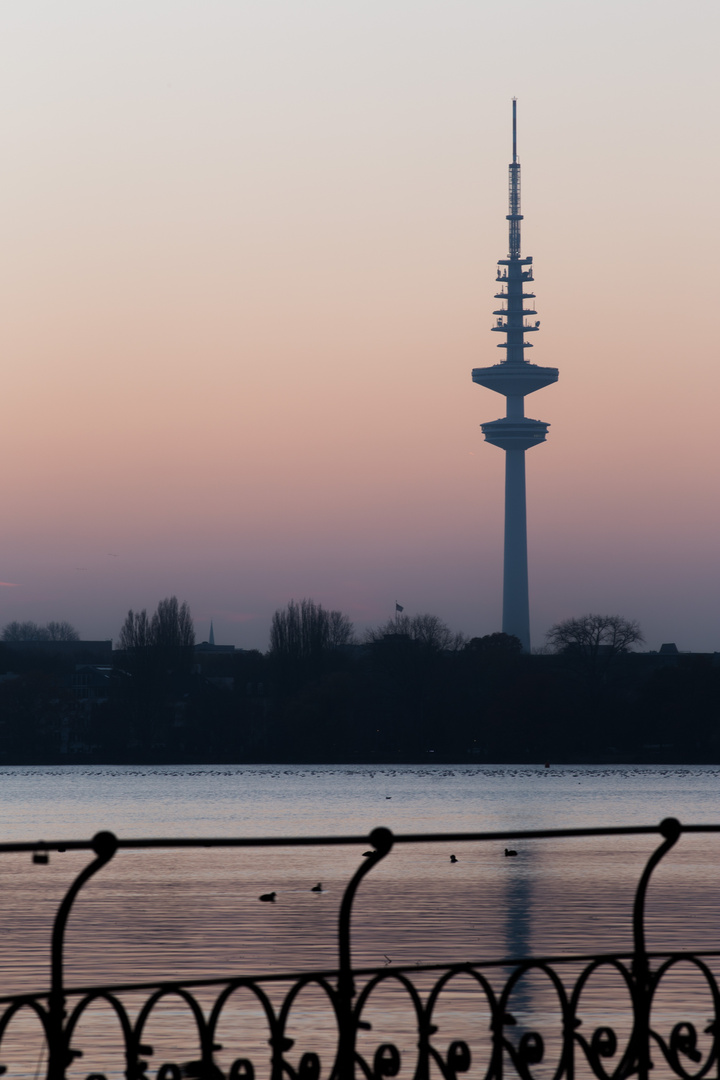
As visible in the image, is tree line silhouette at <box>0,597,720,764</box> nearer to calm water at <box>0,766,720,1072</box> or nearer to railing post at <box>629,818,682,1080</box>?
calm water at <box>0,766,720,1072</box>

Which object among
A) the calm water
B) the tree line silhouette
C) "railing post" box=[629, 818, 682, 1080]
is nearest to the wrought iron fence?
"railing post" box=[629, 818, 682, 1080]

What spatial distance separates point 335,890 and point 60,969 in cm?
4650

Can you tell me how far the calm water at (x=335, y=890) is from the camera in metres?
33.8

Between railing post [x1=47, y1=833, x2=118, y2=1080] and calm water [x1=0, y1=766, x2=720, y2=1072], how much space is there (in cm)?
1309

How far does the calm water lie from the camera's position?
33812 millimetres

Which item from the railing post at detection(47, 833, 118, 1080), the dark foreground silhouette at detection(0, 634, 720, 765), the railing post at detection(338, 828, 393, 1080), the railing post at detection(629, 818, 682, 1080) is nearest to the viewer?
the railing post at detection(47, 833, 118, 1080)

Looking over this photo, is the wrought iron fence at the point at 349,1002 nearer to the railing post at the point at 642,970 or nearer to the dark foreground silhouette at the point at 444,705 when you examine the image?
the railing post at the point at 642,970

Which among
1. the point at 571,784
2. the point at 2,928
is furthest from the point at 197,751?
the point at 2,928

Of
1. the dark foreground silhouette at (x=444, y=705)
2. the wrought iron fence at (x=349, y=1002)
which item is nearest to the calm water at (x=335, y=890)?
the wrought iron fence at (x=349, y=1002)

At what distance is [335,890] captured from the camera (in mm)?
52656

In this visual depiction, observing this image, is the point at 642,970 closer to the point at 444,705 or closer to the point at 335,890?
the point at 335,890

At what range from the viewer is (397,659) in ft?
566

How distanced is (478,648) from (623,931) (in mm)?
145444

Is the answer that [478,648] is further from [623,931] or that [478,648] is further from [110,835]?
[110,835]
